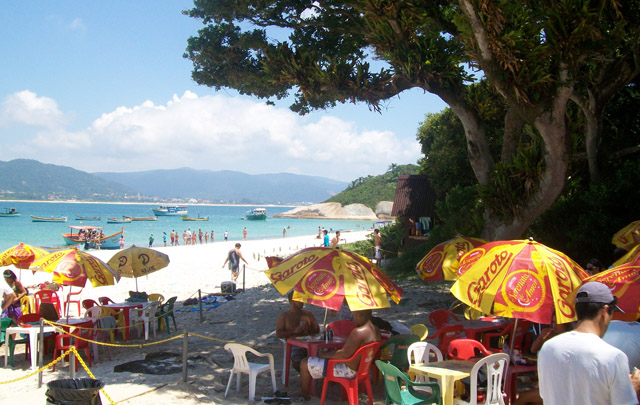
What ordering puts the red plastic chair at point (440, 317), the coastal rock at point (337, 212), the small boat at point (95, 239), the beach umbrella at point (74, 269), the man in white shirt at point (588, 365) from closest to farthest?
the man in white shirt at point (588, 365) < the red plastic chair at point (440, 317) < the beach umbrella at point (74, 269) < the small boat at point (95, 239) < the coastal rock at point (337, 212)

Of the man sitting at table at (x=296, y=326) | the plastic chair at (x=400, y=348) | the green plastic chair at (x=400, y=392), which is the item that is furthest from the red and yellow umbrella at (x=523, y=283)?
the man sitting at table at (x=296, y=326)

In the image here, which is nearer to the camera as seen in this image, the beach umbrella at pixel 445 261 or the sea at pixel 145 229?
the beach umbrella at pixel 445 261

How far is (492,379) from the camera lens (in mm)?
5090

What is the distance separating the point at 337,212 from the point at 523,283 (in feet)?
396

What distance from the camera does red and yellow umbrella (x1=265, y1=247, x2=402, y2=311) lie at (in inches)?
229

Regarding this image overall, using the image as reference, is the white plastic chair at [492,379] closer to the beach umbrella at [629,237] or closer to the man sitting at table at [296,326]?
the man sitting at table at [296,326]

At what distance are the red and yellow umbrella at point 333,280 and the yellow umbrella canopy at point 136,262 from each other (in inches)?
205

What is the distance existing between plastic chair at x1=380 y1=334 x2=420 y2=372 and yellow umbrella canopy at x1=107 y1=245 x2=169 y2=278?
586 centimetres

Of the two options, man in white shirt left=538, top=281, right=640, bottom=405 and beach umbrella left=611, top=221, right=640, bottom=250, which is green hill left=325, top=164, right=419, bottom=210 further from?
man in white shirt left=538, top=281, right=640, bottom=405

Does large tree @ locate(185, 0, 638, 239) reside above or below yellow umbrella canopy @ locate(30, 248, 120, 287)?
above

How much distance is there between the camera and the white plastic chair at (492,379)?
5000 mm

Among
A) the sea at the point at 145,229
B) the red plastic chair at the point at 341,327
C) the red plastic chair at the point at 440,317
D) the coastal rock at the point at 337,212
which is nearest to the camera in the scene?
the red plastic chair at the point at 341,327

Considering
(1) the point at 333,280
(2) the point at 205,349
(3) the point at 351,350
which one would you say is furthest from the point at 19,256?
(3) the point at 351,350

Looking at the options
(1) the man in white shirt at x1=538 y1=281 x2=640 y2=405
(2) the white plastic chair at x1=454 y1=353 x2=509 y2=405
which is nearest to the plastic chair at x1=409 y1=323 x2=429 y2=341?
(2) the white plastic chair at x1=454 y1=353 x2=509 y2=405
